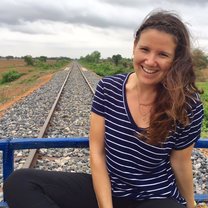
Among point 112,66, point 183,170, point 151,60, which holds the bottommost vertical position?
point 112,66

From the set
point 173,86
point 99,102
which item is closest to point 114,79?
point 99,102

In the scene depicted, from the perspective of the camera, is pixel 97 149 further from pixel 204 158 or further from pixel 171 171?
pixel 204 158

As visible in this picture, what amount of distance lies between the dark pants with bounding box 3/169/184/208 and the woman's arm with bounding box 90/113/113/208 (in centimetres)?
10

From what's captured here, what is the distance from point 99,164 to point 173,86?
61 cm

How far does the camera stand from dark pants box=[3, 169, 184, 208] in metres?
2.15

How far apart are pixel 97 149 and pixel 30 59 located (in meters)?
80.7

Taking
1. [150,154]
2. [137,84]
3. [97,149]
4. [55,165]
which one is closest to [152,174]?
[150,154]

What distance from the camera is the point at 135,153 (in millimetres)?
2203

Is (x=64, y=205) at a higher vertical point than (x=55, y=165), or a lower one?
higher

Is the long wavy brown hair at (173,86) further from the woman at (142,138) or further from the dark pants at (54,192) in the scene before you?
the dark pants at (54,192)

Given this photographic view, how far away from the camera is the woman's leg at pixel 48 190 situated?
2.16m

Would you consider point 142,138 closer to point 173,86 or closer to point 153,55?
point 173,86

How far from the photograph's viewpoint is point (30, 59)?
81188 mm

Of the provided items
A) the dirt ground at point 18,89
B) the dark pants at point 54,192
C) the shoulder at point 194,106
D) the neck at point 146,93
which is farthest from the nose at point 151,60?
the dirt ground at point 18,89
